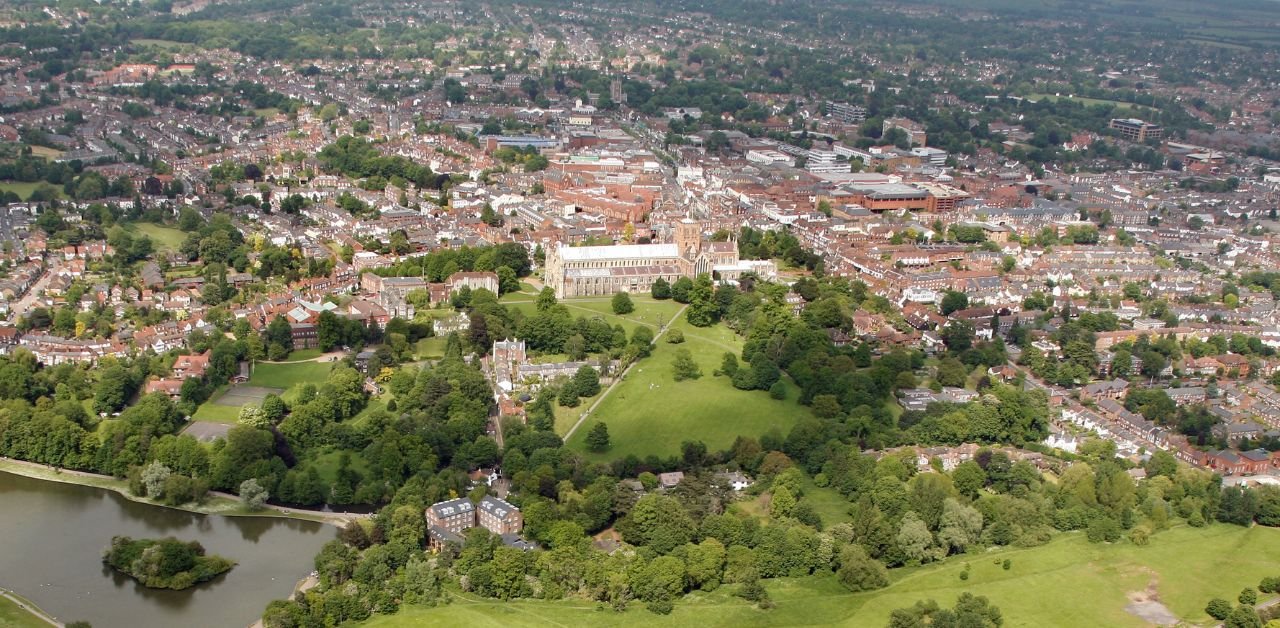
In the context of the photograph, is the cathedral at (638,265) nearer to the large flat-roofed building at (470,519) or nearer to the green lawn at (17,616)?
the large flat-roofed building at (470,519)

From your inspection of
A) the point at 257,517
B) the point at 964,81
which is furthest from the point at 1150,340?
the point at 964,81

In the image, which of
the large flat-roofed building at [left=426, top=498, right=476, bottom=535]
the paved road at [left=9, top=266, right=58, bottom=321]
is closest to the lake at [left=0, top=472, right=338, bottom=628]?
the large flat-roofed building at [left=426, top=498, right=476, bottom=535]

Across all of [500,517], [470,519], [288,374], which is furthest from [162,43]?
[500,517]

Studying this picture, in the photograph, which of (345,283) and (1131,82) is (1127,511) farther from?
(1131,82)

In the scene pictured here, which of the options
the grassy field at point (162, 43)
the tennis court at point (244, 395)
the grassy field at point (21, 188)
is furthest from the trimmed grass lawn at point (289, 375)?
the grassy field at point (162, 43)

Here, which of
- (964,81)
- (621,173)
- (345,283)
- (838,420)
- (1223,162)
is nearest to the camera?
(838,420)

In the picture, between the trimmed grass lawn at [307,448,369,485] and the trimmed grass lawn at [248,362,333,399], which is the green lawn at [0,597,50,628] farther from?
the trimmed grass lawn at [248,362,333,399]

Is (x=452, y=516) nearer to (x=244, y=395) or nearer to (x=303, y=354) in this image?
(x=244, y=395)
